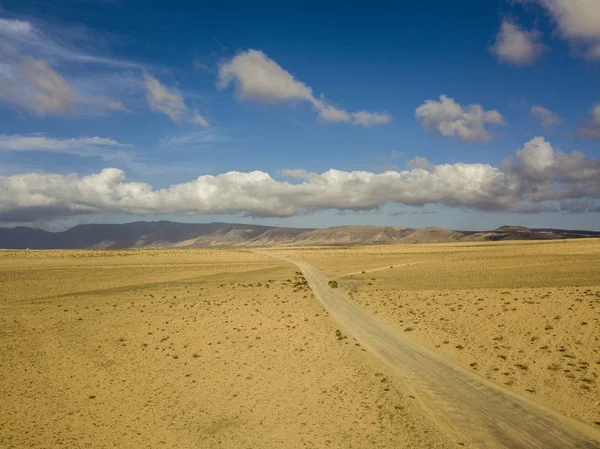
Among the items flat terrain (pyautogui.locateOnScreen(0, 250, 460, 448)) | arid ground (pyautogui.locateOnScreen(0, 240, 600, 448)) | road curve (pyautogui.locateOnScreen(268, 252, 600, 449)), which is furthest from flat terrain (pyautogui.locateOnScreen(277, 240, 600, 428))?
flat terrain (pyautogui.locateOnScreen(0, 250, 460, 448))

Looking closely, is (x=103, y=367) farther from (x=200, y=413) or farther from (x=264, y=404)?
(x=264, y=404)

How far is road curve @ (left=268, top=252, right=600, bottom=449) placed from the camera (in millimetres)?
9867

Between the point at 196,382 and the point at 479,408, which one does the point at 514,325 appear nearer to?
the point at 479,408

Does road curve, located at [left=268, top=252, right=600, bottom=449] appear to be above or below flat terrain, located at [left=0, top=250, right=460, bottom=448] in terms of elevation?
above

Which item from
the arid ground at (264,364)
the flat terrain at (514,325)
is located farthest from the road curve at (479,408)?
the flat terrain at (514,325)

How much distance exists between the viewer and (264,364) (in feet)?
54.5

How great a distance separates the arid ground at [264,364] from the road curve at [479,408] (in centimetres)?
46

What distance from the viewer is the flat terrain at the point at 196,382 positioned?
1083 cm

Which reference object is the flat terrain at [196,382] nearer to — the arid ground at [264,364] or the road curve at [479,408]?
the arid ground at [264,364]

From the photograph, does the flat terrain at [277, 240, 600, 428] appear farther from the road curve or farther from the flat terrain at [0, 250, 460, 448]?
the flat terrain at [0, 250, 460, 448]

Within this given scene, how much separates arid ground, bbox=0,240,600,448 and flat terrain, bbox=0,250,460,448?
0.21 ft

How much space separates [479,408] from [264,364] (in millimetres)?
8611

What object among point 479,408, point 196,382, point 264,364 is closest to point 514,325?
point 479,408

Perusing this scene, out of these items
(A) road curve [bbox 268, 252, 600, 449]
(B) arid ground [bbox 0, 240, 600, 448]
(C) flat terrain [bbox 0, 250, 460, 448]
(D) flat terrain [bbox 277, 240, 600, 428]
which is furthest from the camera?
(D) flat terrain [bbox 277, 240, 600, 428]
